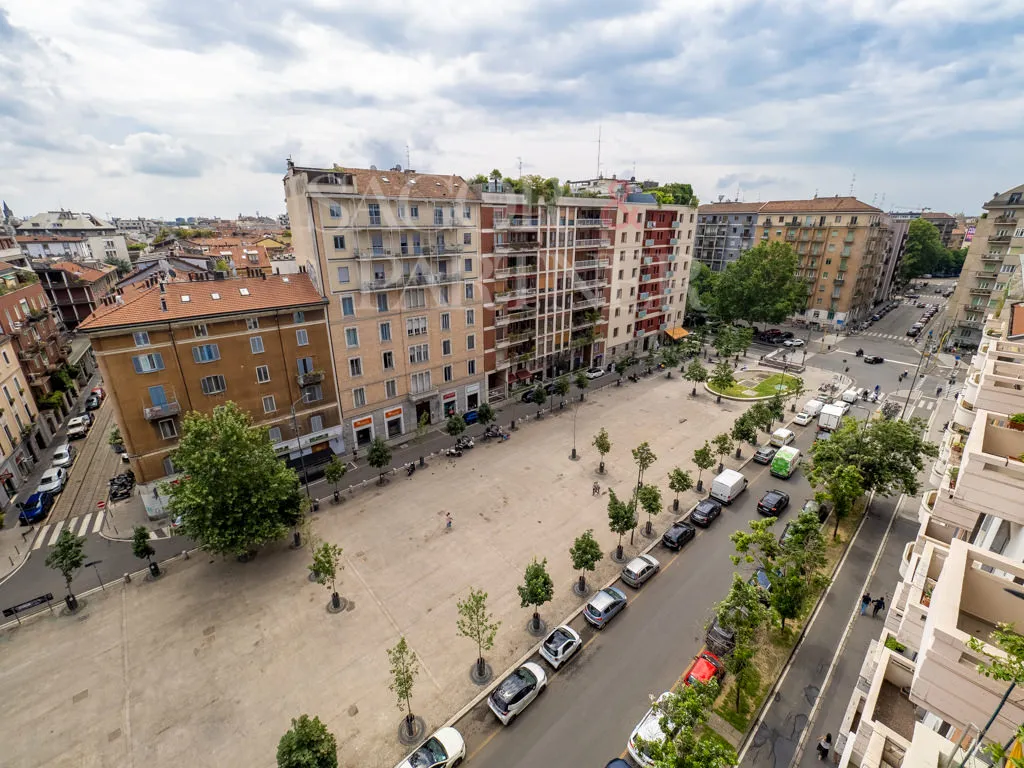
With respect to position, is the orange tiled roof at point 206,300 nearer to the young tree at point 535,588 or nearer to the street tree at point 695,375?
the young tree at point 535,588

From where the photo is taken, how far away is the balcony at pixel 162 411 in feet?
113

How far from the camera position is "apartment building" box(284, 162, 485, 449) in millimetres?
40469

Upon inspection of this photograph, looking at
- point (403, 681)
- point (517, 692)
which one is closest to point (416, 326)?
point (403, 681)

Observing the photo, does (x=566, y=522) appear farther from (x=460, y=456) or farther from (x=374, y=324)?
(x=374, y=324)

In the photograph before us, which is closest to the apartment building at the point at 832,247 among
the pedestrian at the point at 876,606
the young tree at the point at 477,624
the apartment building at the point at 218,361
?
the pedestrian at the point at 876,606

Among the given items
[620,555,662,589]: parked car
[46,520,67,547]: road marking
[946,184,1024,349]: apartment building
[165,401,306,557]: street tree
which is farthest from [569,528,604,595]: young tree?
[946,184,1024,349]: apartment building

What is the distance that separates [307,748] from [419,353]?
35.8 meters

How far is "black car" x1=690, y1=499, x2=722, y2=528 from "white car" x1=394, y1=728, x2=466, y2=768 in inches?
895

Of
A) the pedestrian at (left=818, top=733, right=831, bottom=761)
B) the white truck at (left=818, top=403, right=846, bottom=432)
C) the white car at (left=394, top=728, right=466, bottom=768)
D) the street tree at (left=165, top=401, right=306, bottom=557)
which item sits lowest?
the pedestrian at (left=818, top=733, right=831, bottom=761)

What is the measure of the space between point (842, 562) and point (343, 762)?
32.5 metres

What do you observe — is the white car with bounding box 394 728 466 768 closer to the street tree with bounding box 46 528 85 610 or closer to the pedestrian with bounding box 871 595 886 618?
the street tree with bounding box 46 528 85 610

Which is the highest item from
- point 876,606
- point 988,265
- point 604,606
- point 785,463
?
point 988,265

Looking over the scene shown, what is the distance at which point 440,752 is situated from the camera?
64.5ft

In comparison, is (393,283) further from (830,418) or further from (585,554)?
(830,418)
